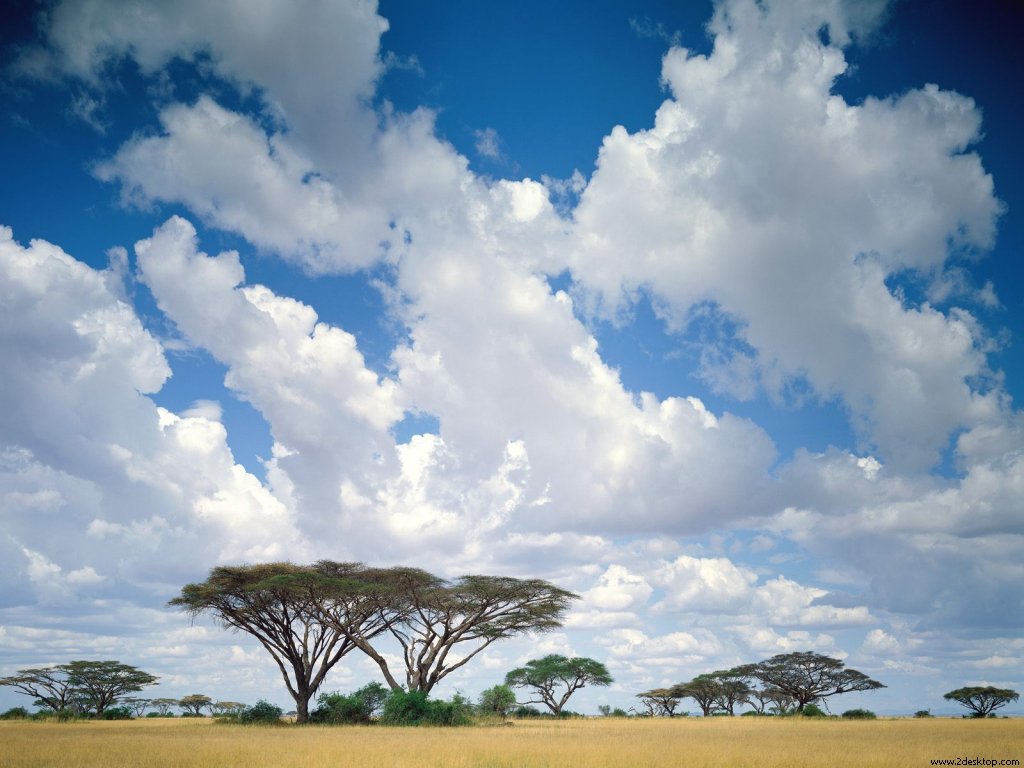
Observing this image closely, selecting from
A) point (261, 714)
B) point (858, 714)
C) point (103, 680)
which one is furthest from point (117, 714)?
point (858, 714)

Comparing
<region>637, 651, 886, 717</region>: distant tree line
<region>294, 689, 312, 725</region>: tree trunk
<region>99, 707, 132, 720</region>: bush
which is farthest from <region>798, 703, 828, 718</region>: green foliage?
<region>99, 707, 132, 720</region>: bush

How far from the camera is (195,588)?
4472 cm

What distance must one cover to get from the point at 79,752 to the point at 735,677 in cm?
6914

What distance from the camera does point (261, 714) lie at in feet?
148

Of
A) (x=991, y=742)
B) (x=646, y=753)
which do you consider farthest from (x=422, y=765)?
(x=991, y=742)

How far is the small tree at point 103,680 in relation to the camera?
6366cm

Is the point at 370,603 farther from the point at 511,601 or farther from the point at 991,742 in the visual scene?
the point at 991,742

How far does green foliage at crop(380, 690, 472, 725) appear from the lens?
42.0m

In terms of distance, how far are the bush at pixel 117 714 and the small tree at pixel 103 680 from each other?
45.8 inches

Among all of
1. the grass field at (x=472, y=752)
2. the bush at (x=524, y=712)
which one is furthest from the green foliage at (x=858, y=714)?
the grass field at (x=472, y=752)

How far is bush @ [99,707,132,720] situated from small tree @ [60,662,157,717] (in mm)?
1162

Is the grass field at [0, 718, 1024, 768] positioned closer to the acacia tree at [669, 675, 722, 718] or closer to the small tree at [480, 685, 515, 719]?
the small tree at [480, 685, 515, 719]

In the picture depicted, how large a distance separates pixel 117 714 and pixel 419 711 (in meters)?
36.0

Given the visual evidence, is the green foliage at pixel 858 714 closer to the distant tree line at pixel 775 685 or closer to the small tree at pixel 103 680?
the distant tree line at pixel 775 685
